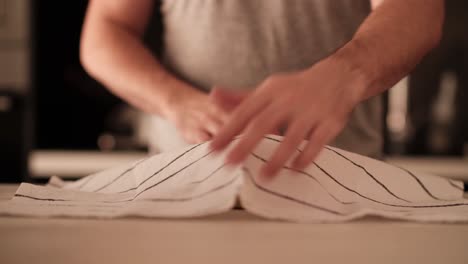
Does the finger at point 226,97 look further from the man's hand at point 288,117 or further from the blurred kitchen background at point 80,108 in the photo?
the blurred kitchen background at point 80,108

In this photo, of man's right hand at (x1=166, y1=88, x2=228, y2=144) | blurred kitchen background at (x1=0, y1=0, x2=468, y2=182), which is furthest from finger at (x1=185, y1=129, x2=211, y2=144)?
blurred kitchen background at (x1=0, y1=0, x2=468, y2=182)

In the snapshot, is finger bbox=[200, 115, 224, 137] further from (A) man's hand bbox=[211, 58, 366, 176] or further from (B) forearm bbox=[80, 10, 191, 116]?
(A) man's hand bbox=[211, 58, 366, 176]

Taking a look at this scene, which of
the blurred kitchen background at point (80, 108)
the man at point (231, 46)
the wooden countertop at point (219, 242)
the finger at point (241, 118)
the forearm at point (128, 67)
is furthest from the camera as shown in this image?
the blurred kitchen background at point (80, 108)

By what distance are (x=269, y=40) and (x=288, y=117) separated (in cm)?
49

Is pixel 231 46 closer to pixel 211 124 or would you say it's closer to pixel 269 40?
pixel 269 40

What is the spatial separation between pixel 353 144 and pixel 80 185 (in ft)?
1.46

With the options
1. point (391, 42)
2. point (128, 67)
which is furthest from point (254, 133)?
point (128, 67)

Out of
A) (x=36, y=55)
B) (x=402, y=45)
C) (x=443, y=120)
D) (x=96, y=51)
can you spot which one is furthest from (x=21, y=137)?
(x=402, y=45)

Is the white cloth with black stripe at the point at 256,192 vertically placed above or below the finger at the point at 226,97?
below

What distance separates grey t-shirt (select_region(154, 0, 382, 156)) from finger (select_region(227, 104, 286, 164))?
19.1 inches

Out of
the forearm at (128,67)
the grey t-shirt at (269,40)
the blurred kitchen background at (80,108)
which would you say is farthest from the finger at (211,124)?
the blurred kitchen background at (80,108)

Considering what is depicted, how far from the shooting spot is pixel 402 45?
62 cm

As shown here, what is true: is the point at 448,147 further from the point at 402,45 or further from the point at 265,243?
the point at 265,243

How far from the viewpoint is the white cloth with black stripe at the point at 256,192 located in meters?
0.43
